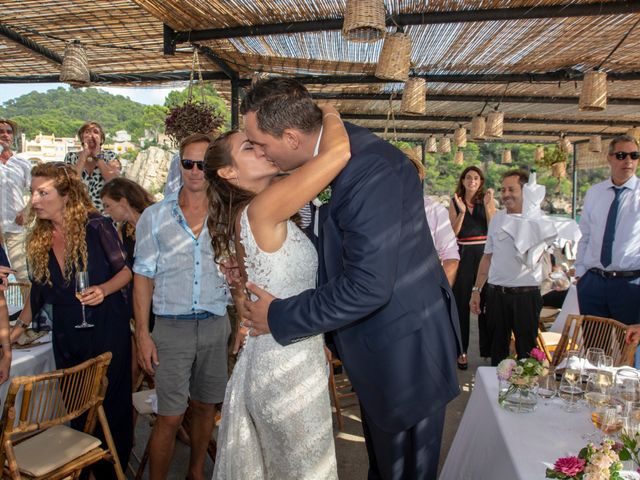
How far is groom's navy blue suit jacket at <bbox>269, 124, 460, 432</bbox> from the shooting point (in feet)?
4.95

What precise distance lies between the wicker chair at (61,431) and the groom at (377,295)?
1249 millimetres

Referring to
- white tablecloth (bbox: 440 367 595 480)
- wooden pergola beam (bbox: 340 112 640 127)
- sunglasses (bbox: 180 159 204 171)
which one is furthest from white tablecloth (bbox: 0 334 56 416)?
wooden pergola beam (bbox: 340 112 640 127)

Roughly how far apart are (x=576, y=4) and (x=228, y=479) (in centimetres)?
445

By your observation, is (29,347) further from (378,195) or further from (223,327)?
(378,195)

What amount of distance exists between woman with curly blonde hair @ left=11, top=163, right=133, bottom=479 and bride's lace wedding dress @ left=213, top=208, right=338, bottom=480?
1409 mm

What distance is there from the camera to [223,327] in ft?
9.82

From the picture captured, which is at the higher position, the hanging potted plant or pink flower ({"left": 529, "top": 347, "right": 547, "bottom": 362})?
the hanging potted plant

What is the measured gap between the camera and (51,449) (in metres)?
2.64

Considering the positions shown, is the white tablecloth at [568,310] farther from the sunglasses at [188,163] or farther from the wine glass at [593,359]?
the sunglasses at [188,163]

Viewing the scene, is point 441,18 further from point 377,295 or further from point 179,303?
point 377,295

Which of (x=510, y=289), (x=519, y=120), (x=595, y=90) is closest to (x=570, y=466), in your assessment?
(x=510, y=289)

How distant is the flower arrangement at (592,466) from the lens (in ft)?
4.49

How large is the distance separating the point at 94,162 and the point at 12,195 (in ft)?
6.57

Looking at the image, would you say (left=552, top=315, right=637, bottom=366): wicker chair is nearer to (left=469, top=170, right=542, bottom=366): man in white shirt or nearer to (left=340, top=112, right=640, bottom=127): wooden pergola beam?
(left=469, top=170, right=542, bottom=366): man in white shirt
